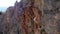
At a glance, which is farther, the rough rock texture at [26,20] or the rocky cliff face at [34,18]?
the rough rock texture at [26,20]

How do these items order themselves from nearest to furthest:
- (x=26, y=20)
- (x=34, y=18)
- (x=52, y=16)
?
1. (x=52, y=16)
2. (x=34, y=18)
3. (x=26, y=20)

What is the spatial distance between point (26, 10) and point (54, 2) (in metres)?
2.23

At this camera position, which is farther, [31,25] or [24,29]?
[24,29]

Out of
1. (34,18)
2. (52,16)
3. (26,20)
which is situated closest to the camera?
(52,16)

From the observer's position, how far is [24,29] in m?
4.97

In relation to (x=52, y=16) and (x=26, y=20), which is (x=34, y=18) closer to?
(x=26, y=20)

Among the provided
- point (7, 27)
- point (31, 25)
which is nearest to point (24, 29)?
point (31, 25)

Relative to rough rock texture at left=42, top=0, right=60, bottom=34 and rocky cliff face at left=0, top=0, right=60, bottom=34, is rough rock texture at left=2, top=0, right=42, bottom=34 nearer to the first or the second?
rocky cliff face at left=0, top=0, right=60, bottom=34

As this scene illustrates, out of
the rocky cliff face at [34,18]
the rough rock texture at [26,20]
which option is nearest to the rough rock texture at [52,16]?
the rocky cliff face at [34,18]

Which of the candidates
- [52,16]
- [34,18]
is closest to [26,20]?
[34,18]

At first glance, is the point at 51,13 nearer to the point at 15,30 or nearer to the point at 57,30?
the point at 57,30

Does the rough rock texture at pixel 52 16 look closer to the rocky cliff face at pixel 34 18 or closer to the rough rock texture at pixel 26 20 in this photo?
the rocky cliff face at pixel 34 18

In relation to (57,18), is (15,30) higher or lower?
lower

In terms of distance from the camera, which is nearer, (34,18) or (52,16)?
(52,16)
